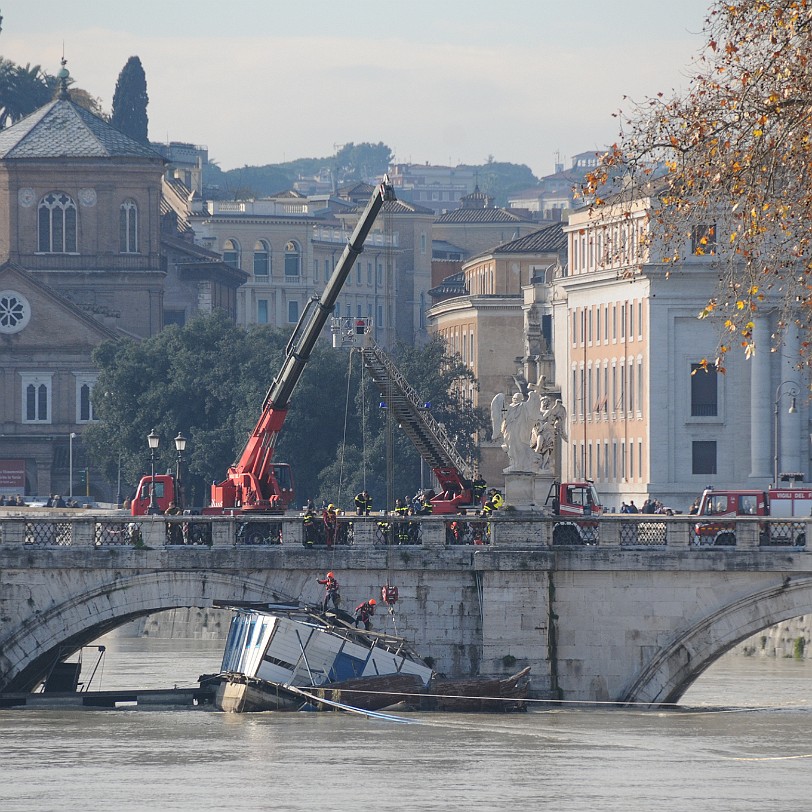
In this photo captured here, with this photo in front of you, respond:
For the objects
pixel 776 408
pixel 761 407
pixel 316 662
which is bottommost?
pixel 316 662

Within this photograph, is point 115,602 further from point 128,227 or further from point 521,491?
point 128,227

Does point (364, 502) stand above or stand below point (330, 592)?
above

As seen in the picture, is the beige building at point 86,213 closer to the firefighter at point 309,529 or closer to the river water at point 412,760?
the firefighter at point 309,529

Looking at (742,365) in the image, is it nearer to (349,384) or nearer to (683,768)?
(349,384)

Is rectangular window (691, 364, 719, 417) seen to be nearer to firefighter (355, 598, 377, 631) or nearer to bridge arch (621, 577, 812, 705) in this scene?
bridge arch (621, 577, 812, 705)

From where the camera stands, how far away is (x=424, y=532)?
50.7m

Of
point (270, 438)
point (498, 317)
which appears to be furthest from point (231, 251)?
point (270, 438)

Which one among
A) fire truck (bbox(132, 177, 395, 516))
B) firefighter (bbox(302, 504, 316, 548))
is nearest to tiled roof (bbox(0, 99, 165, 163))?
fire truck (bbox(132, 177, 395, 516))

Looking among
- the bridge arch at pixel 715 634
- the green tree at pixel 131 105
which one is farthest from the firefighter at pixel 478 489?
the green tree at pixel 131 105

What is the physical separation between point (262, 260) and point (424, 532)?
125 m

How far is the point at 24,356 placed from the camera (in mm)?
129125

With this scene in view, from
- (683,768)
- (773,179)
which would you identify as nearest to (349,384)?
(683,768)

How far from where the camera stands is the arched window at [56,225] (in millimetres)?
140375

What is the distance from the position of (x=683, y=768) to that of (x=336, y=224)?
147473mm
